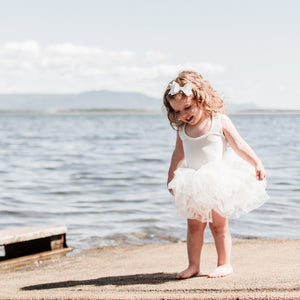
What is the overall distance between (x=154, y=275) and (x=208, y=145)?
1.06 metres

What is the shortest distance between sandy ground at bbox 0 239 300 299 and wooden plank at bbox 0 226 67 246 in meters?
0.33

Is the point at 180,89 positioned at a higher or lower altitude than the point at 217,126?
higher

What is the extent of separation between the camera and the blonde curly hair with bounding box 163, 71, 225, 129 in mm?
3336

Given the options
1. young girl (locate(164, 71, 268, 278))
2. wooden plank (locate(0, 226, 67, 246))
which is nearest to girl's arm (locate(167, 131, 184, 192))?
young girl (locate(164, 71, 268, 278))

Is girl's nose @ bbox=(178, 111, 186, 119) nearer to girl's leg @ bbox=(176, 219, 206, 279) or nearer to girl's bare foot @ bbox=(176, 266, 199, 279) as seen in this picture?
girl's leg @ bbox=(176, 219, 206, 279)

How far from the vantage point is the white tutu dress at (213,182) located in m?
3.21

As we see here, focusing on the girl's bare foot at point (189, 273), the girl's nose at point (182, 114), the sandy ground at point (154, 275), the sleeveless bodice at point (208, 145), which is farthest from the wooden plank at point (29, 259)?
the girl's nose at point (182, 114)

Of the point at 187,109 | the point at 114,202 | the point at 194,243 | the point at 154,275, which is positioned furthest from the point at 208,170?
the point at 114,202

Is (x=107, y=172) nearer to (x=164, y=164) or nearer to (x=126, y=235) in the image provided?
(x=164, y=164)

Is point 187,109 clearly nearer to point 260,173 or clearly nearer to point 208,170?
point 208,170

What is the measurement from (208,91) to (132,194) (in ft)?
20.2

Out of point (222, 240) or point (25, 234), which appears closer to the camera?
point (222, 240)

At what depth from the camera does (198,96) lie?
131 inches

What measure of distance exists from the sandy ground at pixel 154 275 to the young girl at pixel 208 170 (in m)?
0.30
